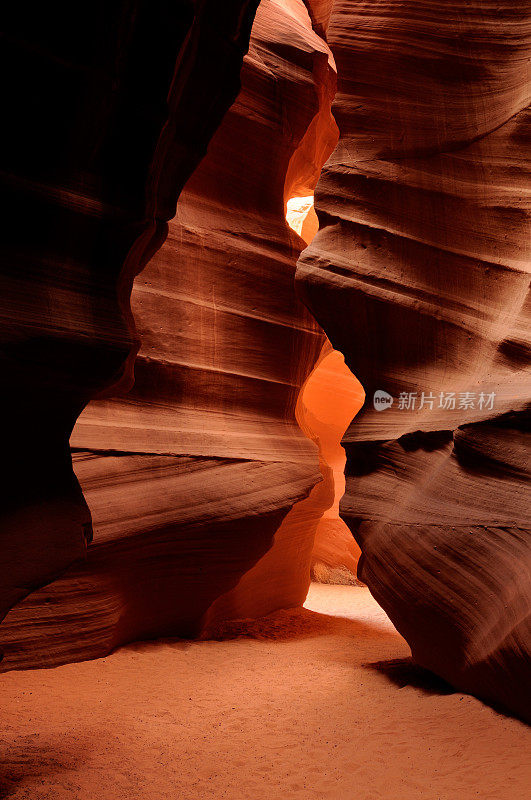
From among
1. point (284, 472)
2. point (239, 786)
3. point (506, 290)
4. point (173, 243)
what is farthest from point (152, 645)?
point (506, 290)

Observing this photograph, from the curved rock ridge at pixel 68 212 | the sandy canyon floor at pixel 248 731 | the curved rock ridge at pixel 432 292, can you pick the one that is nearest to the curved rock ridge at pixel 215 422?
the sandy canyon floor at pixel 248 731

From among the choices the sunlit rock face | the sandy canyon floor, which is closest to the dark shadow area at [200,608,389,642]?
the sandy canyon floor

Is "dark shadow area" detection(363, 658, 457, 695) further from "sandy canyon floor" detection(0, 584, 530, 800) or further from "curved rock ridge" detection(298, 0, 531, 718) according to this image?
"curved rock ridge" detection(298, 0, 531, 718)

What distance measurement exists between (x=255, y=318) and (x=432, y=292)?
2454 millimetres

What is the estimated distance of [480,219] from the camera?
5.89 metres

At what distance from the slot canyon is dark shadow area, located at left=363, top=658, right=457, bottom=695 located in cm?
4

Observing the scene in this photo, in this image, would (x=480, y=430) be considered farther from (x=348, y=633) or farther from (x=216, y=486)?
(x=348, y=633)

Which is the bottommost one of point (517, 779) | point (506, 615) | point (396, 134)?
point (517, 779)

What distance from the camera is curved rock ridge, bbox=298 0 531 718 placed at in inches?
197

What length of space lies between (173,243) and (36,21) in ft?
14.6

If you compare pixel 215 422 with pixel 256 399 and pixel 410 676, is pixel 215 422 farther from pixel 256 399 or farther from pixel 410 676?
pixel 410 676

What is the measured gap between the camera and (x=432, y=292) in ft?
19.6

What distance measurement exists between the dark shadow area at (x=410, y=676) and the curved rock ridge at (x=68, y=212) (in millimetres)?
3530

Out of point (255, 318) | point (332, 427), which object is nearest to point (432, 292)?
point (255, 318)
